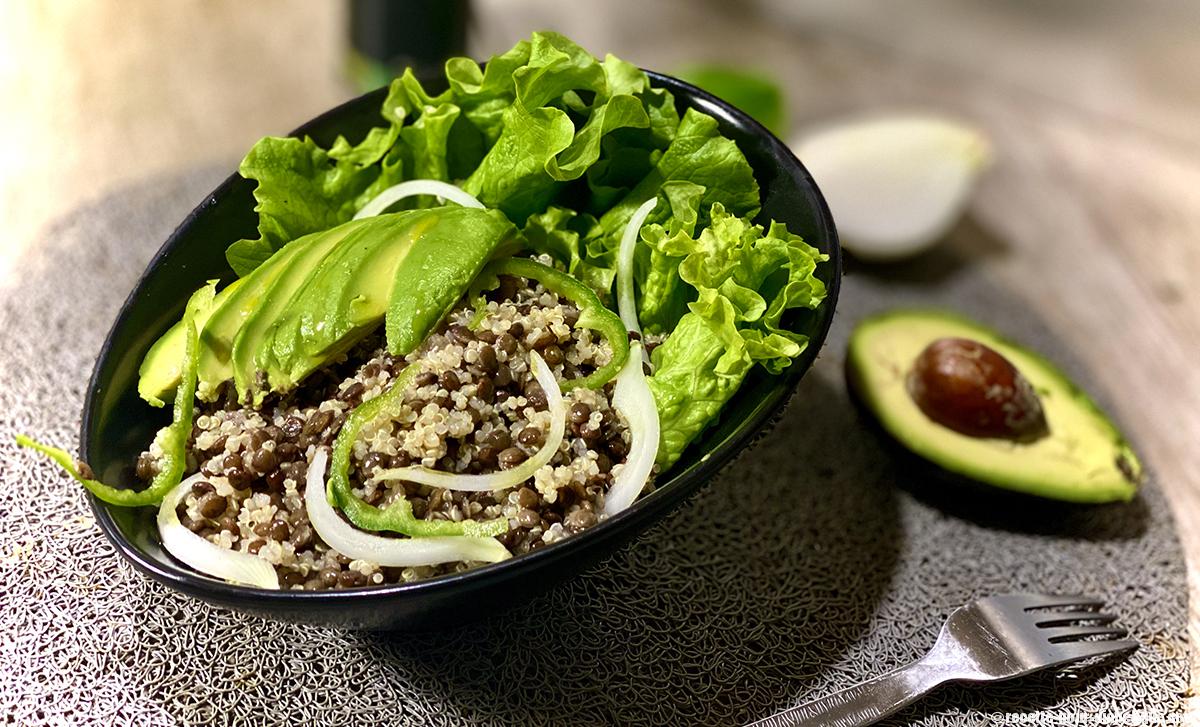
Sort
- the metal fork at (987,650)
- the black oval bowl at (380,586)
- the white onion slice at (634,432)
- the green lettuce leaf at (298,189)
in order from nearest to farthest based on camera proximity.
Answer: the black oval bowl at (380,586) → the white onion slice at (634,432) → the metal fork at (987,650) → the green lettuce leaf at (298,189)

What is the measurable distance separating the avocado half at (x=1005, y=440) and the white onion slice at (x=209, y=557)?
1050 millimetres

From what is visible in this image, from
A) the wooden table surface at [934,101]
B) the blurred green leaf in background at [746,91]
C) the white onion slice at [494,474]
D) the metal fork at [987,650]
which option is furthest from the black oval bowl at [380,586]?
the blurred green leaf in background at [746,91]

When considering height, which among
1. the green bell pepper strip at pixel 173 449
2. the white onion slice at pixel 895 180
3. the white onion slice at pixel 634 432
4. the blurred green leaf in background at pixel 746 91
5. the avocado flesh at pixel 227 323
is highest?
the avocado flesh at pixel 227 323

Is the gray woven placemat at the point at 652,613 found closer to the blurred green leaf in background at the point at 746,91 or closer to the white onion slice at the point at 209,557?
the white onion slice at the point at 209,557

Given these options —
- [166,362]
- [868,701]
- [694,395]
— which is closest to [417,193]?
[166,362]

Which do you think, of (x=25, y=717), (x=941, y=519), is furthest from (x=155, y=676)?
(x=941, y=519)

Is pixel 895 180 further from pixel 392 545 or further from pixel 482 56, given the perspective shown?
pixel 392 545

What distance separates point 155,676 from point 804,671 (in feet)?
2.86

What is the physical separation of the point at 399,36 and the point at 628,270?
1549 millimetres

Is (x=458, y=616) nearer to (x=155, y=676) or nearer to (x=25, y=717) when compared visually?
(x=155, y=676)

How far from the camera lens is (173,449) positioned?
126 centimetres

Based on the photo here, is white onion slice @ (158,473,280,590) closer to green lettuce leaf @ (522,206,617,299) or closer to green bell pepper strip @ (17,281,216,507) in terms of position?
green bell pepper strip @ (17,281,216,507)

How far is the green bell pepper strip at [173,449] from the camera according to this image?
1189 millimetres

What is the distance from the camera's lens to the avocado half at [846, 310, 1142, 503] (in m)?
1.69
